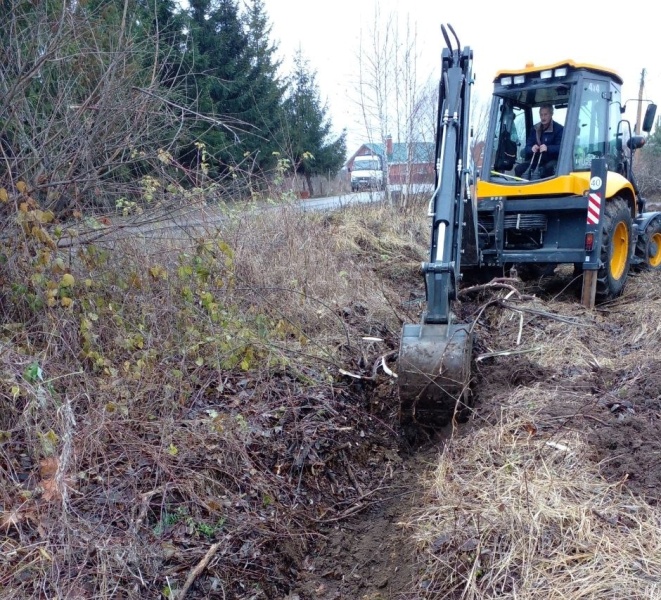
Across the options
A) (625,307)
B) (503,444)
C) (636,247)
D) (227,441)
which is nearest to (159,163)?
(227,441)

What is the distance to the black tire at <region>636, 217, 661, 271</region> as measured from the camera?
855 centimetres

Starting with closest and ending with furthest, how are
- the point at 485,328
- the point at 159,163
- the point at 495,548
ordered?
the point at 495,548 < the point at 159,163 < the point at 485,328

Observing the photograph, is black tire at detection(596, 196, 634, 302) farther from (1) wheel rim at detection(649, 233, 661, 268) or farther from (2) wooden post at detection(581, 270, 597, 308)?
(1) wheel rim at detection(649, 233, 661, 268)

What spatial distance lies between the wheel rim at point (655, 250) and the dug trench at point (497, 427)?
112 inches

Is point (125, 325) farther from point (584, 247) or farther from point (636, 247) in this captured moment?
point (636, 247)

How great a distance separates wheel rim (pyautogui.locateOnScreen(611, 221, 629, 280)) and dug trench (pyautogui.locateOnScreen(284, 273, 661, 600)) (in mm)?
1224

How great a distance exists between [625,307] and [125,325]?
5.57 m

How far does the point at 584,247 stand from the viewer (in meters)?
6.81

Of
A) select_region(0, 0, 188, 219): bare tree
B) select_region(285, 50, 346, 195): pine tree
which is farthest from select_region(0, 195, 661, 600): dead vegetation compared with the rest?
select_region(285, 50, 346, 195): pine tree

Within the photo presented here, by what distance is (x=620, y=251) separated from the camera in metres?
7.81

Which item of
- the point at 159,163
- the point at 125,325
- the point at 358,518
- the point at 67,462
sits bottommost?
the point at 358,518

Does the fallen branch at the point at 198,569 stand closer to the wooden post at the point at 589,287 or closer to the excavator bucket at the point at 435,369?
the excavator bucket at the point at 435,369

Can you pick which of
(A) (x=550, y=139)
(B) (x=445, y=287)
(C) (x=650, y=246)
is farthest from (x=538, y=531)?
(C) (x=650, y=246)

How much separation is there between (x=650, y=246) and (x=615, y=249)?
167cm
